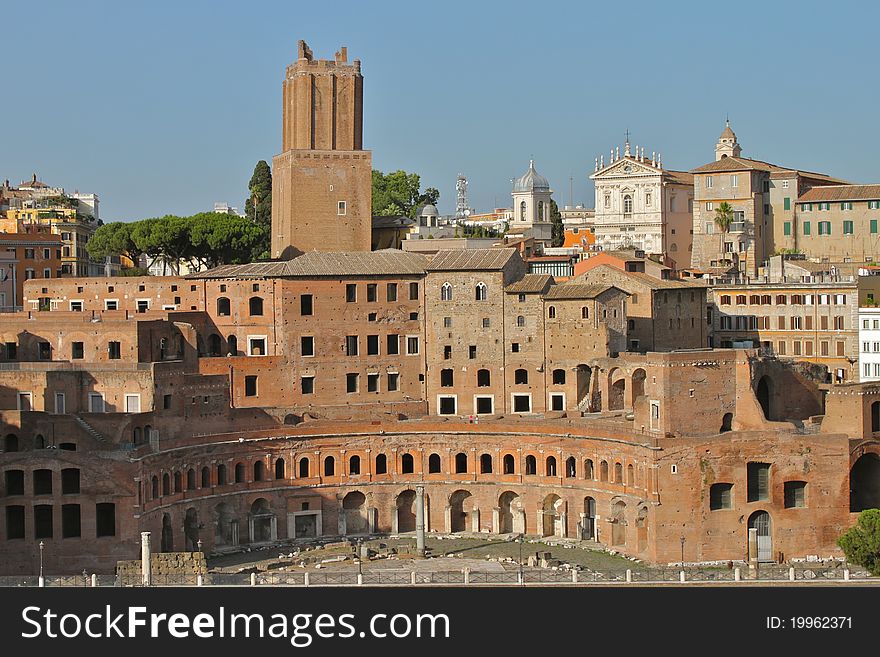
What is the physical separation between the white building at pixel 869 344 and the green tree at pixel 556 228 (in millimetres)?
27127

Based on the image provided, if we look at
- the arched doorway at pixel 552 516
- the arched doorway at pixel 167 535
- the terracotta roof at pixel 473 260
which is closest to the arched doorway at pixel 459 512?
the arched doorway at pixel 552 516

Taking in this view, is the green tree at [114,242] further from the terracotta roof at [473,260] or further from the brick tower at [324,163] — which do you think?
the terracotta roof at [473,260]

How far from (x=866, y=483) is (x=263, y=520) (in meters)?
22.8

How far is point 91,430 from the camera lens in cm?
6719

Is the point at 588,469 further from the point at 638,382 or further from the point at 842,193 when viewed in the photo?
the point at 842,193

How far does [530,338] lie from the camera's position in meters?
75.6

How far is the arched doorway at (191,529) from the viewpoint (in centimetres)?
6844

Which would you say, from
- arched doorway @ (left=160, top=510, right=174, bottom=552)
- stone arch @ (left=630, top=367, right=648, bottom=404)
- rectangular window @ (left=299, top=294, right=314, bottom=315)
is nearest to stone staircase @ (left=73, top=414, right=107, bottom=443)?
arched doorway @ (left=160, top=510, right=174, bottom=552)

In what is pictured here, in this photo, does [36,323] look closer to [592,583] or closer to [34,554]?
[34,554]

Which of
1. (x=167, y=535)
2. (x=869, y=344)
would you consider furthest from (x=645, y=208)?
(x=167, y=535)

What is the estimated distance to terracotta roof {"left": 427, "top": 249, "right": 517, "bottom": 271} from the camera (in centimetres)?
7600
